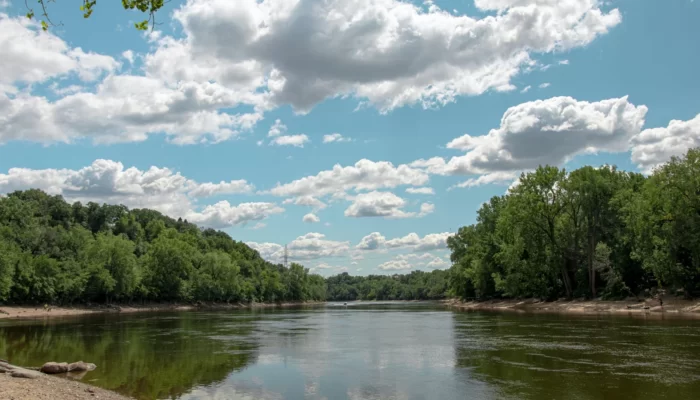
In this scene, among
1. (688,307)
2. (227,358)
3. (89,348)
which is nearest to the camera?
(227,358)

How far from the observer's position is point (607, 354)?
24.2m

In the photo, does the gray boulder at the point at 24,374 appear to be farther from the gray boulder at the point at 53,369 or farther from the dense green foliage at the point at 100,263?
the dense green foliage at the point at 100,263

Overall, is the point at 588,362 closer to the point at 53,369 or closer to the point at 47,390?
the point at 47,390

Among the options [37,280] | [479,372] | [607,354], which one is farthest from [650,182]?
[37,280]

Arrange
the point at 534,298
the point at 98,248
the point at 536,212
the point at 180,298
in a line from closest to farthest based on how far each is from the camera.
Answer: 1. the point at 536,212
2. the point at 534,298
3. the point at 98,248
4. the point at 180,298

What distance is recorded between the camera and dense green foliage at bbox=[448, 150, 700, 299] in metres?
51.6

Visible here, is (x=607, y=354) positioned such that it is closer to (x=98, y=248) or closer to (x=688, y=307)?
(x=688, y=307)

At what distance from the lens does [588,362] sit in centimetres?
2205

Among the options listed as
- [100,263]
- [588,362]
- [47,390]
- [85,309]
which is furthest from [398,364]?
[100,263]

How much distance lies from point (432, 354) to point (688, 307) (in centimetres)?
3685

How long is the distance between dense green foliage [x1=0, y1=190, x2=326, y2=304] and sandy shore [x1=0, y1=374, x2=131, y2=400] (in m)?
57.8

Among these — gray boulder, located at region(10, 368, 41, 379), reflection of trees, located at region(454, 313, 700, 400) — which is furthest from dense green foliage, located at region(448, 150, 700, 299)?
gray boulder, located at region(10, 368, 41, 379)

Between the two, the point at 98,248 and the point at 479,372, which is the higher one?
the point at 98,248

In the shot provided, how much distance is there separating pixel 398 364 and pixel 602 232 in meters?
53.7
